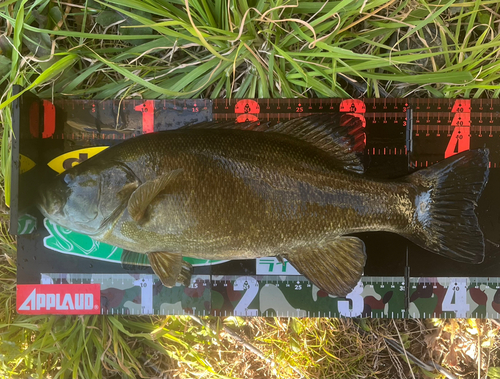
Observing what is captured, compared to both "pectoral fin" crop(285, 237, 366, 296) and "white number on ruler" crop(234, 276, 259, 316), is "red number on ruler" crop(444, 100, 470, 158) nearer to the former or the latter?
"pectoral fin" crop(285, 237, 366, 296)

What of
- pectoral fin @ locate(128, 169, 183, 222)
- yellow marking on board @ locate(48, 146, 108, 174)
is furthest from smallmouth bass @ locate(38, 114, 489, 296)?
yellow marking on board @ locate(48, 146, 108, 174)

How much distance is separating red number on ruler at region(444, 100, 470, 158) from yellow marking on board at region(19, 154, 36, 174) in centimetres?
290

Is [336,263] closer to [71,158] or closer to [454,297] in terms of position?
[454,297]

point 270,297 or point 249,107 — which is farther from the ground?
point 249,107

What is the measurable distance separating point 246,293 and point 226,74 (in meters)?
1.56

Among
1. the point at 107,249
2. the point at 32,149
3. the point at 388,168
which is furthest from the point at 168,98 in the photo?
the point at 388,168

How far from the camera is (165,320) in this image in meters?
2.48

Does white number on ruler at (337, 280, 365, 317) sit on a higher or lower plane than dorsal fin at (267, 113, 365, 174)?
lower

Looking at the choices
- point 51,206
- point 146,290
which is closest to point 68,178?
point 51,206

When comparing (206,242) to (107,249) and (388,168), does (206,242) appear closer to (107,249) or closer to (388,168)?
(107,249)

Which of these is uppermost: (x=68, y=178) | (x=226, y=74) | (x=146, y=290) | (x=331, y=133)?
(x=226, y=74)

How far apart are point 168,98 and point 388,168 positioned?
164 centimetres

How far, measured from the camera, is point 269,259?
94.7 inches

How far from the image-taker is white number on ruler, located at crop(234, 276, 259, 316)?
2.39 metres
